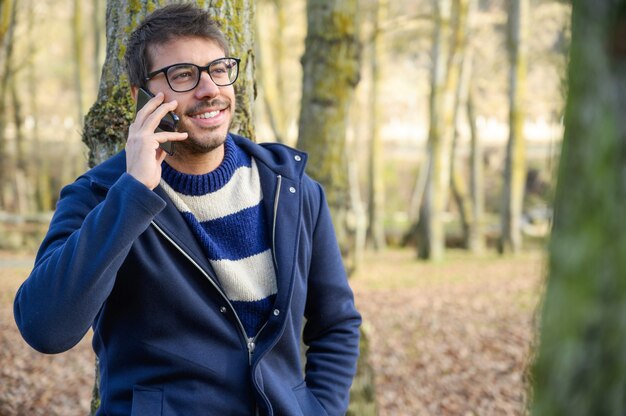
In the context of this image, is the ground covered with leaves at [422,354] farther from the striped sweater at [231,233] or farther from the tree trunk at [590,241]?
the tree trunk at [590,241]

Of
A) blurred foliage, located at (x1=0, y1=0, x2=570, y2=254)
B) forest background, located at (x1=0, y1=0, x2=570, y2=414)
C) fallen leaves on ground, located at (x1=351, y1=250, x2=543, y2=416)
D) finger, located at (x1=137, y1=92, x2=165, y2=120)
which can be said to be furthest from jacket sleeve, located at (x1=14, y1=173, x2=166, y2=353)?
blurred foliage, located at (x1=0, y1=0, x2=570, y2=254)

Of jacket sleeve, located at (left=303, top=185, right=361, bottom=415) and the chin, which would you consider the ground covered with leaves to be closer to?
jacket sleeve, located at (left=303, top=185, right=361, bottom=415)

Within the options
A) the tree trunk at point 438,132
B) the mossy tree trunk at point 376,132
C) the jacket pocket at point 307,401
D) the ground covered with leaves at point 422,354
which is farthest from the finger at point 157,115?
the mossy tree trunk at point 376,132

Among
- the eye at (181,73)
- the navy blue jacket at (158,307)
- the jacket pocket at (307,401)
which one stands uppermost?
the eye at (181,73)

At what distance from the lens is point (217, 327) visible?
2668 millimetres

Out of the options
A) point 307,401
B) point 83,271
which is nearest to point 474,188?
point 307,401

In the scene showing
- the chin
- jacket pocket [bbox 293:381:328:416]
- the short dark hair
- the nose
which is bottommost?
jacket pocket [bbox 293:381:328:416]

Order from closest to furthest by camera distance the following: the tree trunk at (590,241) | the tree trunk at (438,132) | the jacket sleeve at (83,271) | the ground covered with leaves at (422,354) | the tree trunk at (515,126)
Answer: the tree trunk at (590,241)
the jacket sleeve at (83,271)
the ground covered with leaves at (422,354)
the tree trunk at (438,132)
the tree trunk at (515,126)

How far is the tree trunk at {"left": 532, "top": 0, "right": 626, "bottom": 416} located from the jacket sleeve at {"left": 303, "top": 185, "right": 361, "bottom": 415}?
2.02 meters

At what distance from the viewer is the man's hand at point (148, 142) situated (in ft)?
8.33

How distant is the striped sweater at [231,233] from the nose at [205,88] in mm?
276

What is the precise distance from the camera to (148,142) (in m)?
2.58

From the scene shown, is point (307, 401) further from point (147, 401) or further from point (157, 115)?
point (157, 115)

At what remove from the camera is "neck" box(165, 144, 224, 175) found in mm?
2852
